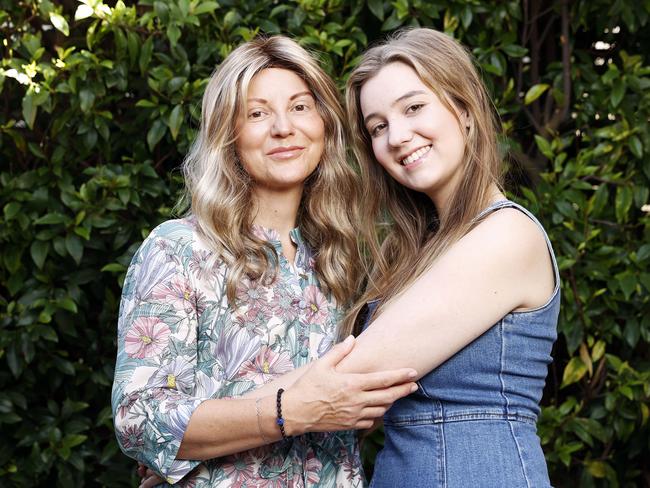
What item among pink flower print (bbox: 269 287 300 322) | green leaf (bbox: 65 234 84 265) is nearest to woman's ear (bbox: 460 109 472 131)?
pink flower print (bbox: 269 287 300 322)

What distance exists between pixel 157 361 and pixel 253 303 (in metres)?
0.32

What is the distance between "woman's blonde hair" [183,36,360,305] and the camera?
2506mm

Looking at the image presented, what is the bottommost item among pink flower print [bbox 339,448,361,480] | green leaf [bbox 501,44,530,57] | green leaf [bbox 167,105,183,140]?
pink flower print [bbox 339,448,361,480]

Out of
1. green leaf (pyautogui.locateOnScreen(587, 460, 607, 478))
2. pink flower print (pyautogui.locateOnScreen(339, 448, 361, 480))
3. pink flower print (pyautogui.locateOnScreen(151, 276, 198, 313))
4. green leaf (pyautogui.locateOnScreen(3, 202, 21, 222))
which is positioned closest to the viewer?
pink flower print (pyautogui.locateOnScreen(151, 276, 198, 313))

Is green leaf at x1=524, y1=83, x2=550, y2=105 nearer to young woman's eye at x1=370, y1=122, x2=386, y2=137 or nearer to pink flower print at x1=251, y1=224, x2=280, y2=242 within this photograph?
young woman's eye at x1=370, y1=122, x2=386, y2=137

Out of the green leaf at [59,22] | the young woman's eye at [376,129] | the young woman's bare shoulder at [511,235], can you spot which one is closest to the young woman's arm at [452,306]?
the young woman's bare shoulder at [511,235]

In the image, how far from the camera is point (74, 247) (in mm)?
3131

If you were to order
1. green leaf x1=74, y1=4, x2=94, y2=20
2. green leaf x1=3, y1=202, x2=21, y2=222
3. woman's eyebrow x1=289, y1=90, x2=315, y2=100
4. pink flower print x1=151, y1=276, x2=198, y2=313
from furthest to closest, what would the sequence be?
green leaf x1=3, y1=202, x2=21, y2=222, green leaf x1=74, y1=4, x2=94, y2=20, woman's eyebrow x1=289, y1=90, x2=315, y2=100, pink flower print x1=151, y1=276, x2=198, y2=313

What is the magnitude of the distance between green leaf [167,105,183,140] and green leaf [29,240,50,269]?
582 millimetres

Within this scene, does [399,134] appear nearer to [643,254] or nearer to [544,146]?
[544,146]

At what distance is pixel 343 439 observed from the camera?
2.54 meters

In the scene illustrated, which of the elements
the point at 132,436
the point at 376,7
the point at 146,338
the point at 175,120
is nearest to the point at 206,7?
the point at 175,120

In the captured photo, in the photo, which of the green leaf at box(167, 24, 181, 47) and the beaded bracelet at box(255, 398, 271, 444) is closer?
the beaded bracelet at box(255, 398, 271, 444)

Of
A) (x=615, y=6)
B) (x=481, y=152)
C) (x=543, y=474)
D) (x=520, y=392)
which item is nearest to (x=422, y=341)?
(x=520, y=392)
